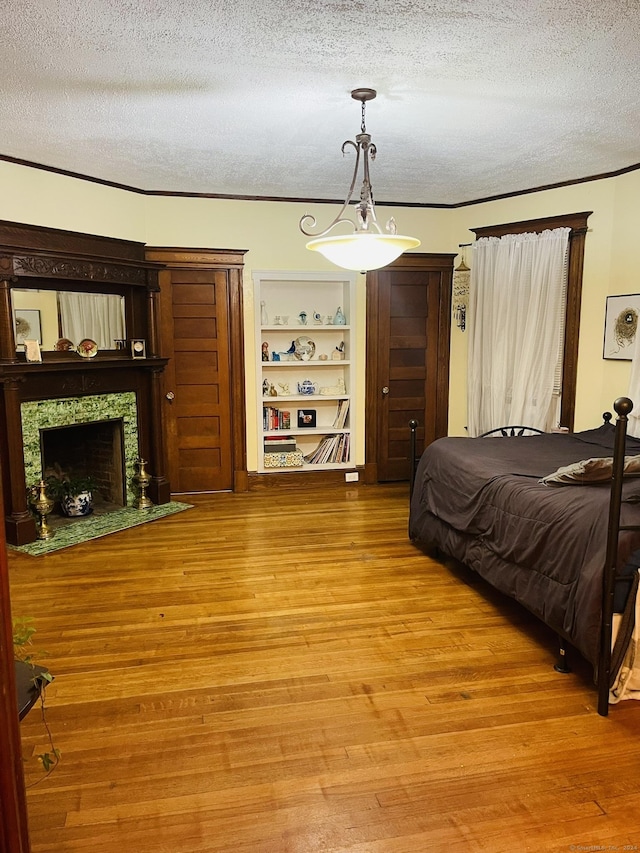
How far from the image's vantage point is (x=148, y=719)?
98.0 inches

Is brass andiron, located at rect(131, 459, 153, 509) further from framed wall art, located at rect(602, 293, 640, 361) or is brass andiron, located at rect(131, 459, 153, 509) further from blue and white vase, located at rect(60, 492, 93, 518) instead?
framed wall art, located at rect(602, 293, 640, 361)

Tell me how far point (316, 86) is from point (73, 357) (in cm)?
294

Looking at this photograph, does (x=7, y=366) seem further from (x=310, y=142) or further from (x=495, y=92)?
(x=495, y=92)

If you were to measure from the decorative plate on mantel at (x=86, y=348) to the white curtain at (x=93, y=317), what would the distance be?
0.05 metres

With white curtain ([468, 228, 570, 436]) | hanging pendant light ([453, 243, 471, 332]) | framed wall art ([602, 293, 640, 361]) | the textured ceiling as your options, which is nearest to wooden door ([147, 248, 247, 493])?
the textured ceiling

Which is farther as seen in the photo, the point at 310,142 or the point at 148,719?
the point at 310,142

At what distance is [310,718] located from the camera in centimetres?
249

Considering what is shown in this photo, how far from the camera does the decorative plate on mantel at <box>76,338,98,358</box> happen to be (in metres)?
4.96

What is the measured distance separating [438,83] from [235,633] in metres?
2.92

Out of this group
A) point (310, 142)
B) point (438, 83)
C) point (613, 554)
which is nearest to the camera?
point (613, 554)

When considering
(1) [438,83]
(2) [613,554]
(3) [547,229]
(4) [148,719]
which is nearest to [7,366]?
(4) [148,719]

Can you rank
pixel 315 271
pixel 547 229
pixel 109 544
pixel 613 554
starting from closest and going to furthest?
pixel 613 554
pixel 109 544
pixel 547 229
pixel 315 271

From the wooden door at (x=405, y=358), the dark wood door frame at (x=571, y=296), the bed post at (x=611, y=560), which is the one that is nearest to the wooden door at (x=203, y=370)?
the wooden door at (x=405, y=358)

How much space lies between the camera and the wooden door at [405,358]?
19.7ft
